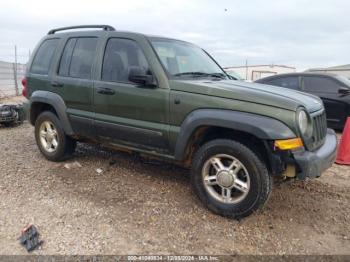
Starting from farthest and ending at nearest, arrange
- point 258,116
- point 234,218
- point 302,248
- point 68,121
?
point 68,121
point 234,218
point 258,116
point 302,248

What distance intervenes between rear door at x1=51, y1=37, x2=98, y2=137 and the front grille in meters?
2.78

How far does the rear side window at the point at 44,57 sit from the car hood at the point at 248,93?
2.35 meters

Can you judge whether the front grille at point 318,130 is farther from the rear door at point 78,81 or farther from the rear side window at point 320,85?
the rear side window at point 320,85

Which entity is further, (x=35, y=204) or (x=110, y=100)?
(x=110, y=100)

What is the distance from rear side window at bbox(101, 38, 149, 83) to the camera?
4.46 meters

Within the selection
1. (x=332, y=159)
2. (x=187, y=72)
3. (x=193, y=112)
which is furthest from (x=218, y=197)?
(x=187, y=72)

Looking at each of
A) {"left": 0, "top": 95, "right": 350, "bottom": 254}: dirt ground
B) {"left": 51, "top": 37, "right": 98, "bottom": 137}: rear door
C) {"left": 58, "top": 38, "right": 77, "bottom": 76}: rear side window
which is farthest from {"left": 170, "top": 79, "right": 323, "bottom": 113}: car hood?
{"left": 58, "top": 38, "right": 77, "bottom": 76}: rear side window

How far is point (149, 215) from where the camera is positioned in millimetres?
3891

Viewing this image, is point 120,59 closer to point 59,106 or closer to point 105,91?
point 105,91

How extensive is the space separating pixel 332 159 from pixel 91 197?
2765 mm

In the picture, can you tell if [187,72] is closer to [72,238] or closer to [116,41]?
[116,41]

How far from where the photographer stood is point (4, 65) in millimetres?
17734

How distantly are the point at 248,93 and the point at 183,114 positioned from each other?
29.1 inches

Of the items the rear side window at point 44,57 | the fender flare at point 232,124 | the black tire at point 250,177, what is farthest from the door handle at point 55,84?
the black tire at point 250,177
